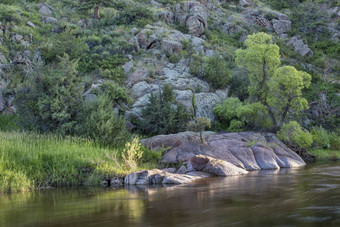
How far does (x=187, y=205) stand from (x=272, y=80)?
17488mm

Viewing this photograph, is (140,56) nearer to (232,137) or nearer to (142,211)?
(232,137)

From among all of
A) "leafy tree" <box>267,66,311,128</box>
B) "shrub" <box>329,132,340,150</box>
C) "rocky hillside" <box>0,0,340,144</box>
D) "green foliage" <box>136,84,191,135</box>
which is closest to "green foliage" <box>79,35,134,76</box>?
"rocky hillside" <box>0,0,340,144</box>

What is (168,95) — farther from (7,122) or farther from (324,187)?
(324,187)

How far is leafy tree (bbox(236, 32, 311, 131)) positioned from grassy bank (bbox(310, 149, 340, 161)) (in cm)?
364

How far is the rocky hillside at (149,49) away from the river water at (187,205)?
12364 millimetres

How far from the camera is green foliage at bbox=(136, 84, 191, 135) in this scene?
24.1 m

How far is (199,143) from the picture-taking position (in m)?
19.2

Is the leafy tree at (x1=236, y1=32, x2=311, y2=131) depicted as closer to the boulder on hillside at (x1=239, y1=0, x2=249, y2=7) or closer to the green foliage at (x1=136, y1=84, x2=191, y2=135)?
the green foliage at (x1=136, y1=84, x2=191, y2=135)

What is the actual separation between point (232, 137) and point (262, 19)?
34873 millimetres

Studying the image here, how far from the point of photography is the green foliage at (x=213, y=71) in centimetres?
3022

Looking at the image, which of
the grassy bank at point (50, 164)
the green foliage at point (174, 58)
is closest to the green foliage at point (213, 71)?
the green foliage at point (174, 58)

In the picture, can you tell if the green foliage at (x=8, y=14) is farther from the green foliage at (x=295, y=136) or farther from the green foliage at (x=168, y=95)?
the green foliage at (x=295, y=136)

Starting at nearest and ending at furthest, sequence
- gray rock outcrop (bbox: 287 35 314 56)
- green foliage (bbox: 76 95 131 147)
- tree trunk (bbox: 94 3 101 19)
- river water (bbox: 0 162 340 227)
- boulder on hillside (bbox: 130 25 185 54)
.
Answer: river water (bbox: 0 162 340 227) < green foliage (bbox: 76 95 131 147) < boulder on hillside (bbox: 130 25 185 54) < tree trunk (bbox: 94 3 101 19) < gray rock outcrop (bbox: 287 35 314 56)

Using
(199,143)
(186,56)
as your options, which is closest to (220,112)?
(199,143)
